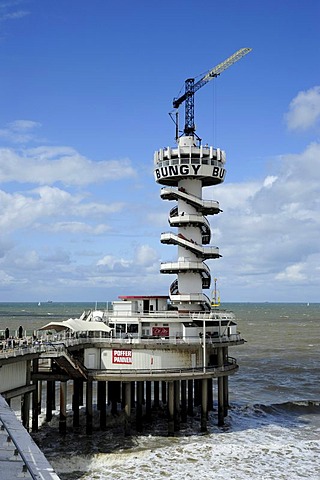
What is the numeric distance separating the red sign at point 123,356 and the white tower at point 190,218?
816cm

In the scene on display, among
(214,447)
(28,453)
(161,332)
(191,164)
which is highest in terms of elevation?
(191,164)

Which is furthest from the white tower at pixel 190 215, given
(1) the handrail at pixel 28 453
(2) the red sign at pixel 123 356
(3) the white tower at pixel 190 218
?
(1) the handrail at pixel 28 453

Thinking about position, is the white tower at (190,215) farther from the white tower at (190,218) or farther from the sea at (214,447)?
the sea at (214,447)

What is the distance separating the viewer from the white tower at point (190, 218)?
55750 millimetres

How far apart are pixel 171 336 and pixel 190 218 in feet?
38.4

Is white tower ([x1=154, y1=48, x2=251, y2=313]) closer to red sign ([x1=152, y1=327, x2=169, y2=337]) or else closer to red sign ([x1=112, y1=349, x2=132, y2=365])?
red sign ([x1=152, y1=327, x2=169, y2=337])

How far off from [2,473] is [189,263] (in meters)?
39.3

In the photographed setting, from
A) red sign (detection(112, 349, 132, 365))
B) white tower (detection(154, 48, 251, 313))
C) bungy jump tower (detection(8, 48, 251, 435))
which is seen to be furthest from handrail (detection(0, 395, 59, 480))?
white tower (detection(154, 48, 251, 313))

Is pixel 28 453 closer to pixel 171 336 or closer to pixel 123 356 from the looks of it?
pixel 123 356

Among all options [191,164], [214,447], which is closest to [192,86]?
[191,164]

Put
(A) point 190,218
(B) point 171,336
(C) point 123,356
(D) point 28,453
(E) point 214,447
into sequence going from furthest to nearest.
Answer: (A) point 190,218, (B) point 171,336, (C) point 123,356, (E) point 214,447, (D) point 28,453

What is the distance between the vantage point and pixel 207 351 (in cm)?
5100

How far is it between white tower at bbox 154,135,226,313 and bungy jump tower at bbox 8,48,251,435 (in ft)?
0.32

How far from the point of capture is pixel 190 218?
183 feet
